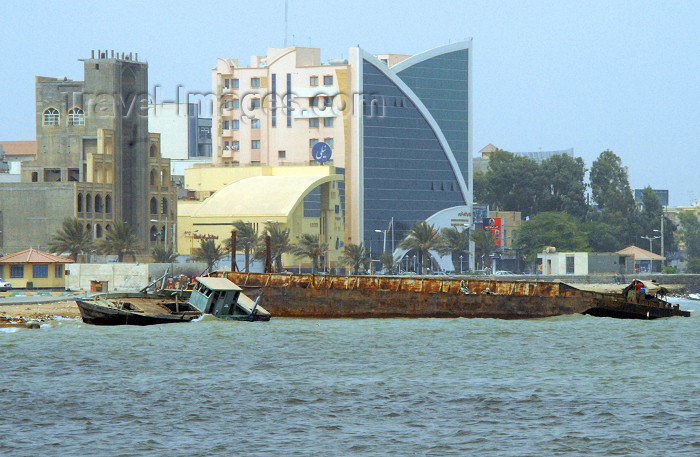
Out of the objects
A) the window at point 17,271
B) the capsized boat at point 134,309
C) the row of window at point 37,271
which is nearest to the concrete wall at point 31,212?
the row of window at point 37,271

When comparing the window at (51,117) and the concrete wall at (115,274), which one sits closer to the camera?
the concrete wall at (115,274)

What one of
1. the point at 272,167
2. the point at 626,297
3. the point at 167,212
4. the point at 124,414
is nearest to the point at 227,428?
the point at 124,414

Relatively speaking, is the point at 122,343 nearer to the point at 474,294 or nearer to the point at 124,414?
the point at 124,414

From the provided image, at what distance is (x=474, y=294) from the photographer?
7231cm

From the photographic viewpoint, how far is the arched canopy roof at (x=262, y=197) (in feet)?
552

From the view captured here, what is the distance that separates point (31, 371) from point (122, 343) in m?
11.1

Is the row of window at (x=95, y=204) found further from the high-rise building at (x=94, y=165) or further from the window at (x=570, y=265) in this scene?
the window at (x=570, y=265)

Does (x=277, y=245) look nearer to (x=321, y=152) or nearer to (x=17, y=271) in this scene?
(x=17, y=271)

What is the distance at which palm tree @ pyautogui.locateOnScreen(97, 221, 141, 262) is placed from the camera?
121750mm

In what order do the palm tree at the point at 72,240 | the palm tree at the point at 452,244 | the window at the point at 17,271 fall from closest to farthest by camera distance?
the window at the point at 17,271
the palm tree at the point at 72,240
the palm tree at the point at 452,244

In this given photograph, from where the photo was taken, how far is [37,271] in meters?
105

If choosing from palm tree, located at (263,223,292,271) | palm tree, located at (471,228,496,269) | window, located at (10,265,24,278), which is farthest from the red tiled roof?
palm tree, located at (471,228,496,269)

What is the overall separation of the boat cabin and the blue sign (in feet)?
412

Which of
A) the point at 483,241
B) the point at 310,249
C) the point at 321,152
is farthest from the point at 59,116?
the point at 483,241
